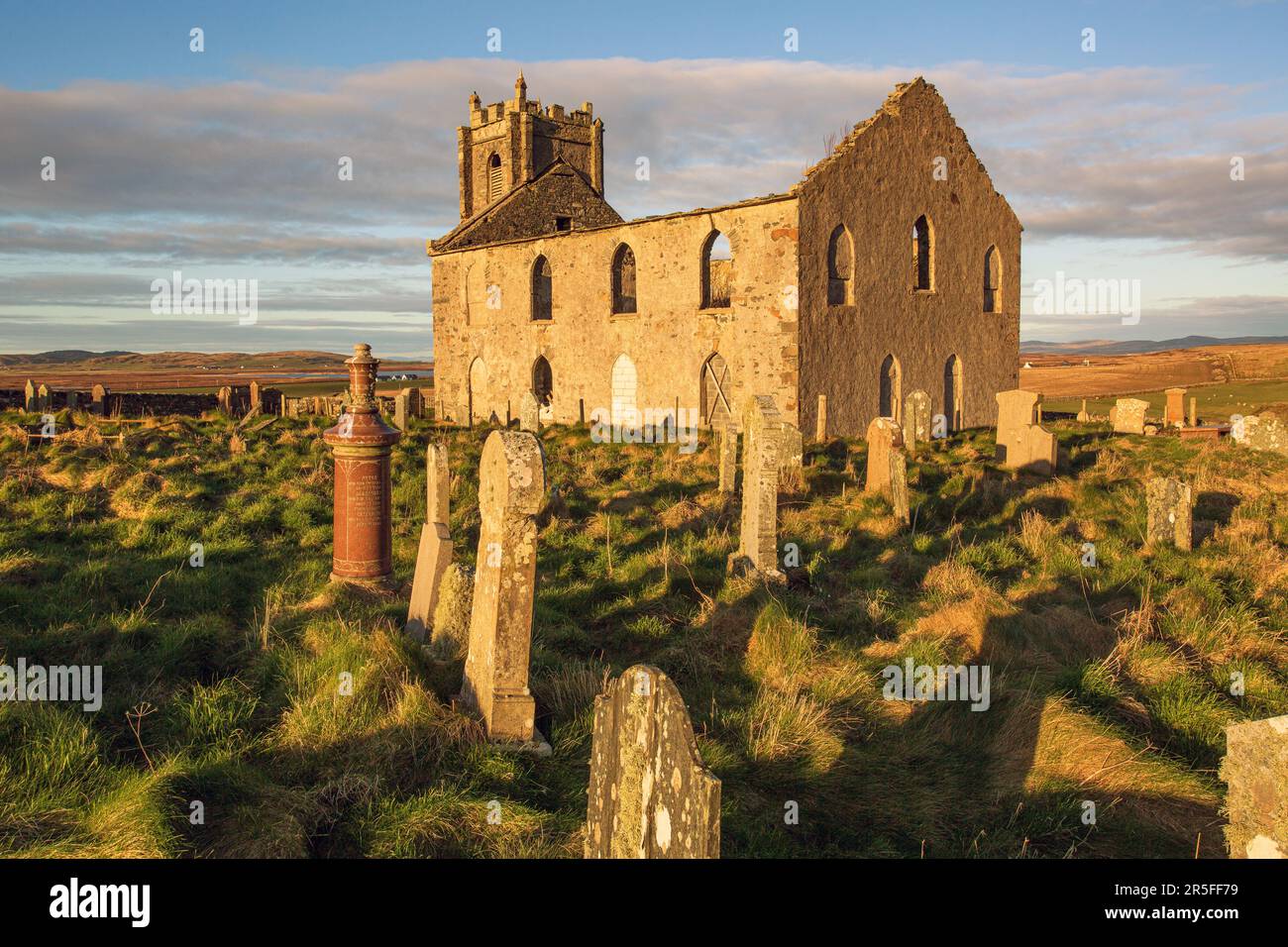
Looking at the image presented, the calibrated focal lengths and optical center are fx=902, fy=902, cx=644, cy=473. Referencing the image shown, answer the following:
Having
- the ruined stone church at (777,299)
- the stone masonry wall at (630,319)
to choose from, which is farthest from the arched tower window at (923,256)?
the stone masonry wall at (630,319)

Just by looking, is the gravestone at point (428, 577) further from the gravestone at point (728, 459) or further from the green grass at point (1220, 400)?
the green grass at point (1220, 400)

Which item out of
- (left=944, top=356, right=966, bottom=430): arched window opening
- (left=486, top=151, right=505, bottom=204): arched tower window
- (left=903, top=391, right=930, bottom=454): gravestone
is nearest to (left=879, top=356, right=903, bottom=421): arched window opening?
(left=944, top=356, right=966, bottom=430): arched window opening

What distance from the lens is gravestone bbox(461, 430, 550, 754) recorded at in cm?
570

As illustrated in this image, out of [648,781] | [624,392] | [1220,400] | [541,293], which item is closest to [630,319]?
[624,392]

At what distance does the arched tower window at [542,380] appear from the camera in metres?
25.3

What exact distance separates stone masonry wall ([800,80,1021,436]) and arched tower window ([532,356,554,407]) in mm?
8485

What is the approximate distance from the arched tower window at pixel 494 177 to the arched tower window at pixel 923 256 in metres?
14.9

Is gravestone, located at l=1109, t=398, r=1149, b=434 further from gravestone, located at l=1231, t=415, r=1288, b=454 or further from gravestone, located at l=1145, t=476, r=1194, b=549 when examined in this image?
gravestone, located at l=1145, t=476, r=1194, b=549

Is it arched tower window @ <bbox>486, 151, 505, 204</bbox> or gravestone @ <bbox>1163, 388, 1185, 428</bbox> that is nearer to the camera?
gravestone @ <bbox>1163, 388, 1185, 428</bbox>

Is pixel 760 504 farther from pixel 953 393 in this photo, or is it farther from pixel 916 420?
pixel 953 393

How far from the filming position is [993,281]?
80.9 feet

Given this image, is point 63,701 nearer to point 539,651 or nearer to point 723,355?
point 539,651

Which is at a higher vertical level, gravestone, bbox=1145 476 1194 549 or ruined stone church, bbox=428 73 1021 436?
ruined stone church, bbox=428 73 1021 436
